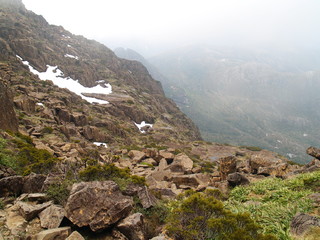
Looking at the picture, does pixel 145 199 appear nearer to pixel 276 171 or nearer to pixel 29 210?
pixel 29 210

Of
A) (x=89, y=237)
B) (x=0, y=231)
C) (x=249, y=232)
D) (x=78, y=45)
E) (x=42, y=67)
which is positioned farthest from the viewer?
(x=78, y=45)

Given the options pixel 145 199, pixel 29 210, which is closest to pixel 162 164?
pixel 145 199

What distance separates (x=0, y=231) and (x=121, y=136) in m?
54.8

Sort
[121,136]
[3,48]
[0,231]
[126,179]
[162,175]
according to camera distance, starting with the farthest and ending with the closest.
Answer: [3,48] < [121,136] < [162,175] < [126,179] < [0,231]

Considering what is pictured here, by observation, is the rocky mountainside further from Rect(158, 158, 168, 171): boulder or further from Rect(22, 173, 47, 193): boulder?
Rect(158, 158, 168, 171): boulder

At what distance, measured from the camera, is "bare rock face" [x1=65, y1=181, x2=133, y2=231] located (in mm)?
8695

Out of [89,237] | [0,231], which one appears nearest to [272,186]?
[89,237]

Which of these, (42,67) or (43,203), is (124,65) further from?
(43,203)

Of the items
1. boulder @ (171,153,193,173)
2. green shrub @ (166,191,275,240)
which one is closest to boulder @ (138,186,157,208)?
green shrub @ (166,191,275,240)

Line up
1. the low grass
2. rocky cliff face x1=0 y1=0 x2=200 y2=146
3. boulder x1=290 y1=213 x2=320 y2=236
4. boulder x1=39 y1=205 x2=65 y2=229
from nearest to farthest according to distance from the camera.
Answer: boulder x1=290 y1=213 x2=320 y2=236 → boulder x1=39 y1=205 x2=65 y2=229 → the low grass → rocky cliff face x1=0 y1=0 x2=200 y2=146

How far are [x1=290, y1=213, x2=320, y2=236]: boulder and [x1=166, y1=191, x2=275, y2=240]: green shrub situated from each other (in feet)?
5.19

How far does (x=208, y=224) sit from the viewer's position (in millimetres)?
7375

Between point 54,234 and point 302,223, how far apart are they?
9172 mm

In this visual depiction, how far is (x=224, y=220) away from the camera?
24.2 ft
